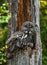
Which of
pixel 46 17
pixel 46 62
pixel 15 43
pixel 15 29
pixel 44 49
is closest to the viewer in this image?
pixel 15 43

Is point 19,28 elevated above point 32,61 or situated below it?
above

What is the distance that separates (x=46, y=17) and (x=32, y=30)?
417 centimetres

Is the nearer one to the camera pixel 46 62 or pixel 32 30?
pixel 32 30

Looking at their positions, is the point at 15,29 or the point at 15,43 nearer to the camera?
the point at 15,43

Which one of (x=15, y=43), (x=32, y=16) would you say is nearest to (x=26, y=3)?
(x=32, y=16)

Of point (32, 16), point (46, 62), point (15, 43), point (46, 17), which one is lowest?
point (46, 62)

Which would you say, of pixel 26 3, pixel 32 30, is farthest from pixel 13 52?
pixel 26 3

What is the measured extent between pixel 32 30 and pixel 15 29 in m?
0.28

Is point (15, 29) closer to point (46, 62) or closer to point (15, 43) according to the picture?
point (15, 43)

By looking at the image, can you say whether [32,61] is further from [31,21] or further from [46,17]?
[46,17]

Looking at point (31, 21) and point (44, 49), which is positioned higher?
point (31, 21)

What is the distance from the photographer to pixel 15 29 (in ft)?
12.7

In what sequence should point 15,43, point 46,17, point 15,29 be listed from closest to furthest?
point 15,43 < point 15,29 < point 46,17

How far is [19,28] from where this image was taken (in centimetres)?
380
